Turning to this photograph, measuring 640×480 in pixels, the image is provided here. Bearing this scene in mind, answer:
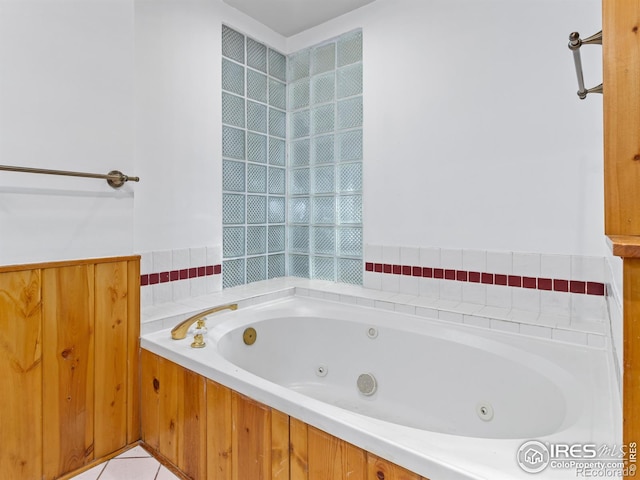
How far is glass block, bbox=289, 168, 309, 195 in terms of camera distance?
259cm

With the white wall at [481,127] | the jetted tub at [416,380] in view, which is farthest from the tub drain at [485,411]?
the white wall at [481,127]

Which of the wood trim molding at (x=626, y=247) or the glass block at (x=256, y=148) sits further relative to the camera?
the glass block at (x=256, y=148)

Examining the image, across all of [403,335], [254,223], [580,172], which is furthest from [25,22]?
[580,172]

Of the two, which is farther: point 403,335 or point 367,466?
point 403,335

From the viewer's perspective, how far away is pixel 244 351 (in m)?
1.80

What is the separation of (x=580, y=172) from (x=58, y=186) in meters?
2.13

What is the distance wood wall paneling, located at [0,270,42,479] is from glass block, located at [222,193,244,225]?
1090 millimetres

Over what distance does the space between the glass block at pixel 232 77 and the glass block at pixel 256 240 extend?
2.91 feet

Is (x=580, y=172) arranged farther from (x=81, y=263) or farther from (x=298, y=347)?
(x=81, y=263)

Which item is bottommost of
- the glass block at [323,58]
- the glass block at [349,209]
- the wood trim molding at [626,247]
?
the wood trim molding at [626,247]

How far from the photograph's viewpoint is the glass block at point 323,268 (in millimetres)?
2486

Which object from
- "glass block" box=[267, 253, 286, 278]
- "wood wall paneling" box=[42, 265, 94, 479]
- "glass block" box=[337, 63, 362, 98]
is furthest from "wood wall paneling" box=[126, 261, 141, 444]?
"glass block" box=[337, 63, 362, 98]

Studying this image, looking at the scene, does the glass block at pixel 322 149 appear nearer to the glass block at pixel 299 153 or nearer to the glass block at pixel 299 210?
the glass block at pixel 299 153

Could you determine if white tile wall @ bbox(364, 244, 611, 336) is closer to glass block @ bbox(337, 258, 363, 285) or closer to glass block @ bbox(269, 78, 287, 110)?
glass block @ bbox(337, 258, 363, 285)
